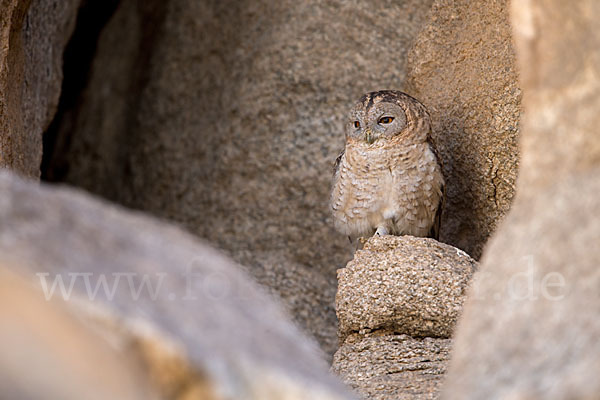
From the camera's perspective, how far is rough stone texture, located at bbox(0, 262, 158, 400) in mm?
1661

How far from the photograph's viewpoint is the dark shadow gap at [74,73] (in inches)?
259

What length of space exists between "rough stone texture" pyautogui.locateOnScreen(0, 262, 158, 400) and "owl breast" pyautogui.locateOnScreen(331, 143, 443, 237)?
3295mm

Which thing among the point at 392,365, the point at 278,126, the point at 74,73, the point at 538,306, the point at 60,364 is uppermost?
the point at 538,306

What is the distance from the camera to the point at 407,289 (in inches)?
150

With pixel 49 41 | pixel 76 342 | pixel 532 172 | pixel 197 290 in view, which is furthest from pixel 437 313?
pixel 49 41

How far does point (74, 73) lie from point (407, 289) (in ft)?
12.9

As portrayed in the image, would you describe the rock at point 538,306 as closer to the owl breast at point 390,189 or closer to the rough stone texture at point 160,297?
the rough stone texture at point 160,297

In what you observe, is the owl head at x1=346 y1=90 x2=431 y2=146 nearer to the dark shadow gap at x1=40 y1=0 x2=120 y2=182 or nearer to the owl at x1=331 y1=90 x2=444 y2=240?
the owl at x1=331 y1=90 x2=444 y2=240

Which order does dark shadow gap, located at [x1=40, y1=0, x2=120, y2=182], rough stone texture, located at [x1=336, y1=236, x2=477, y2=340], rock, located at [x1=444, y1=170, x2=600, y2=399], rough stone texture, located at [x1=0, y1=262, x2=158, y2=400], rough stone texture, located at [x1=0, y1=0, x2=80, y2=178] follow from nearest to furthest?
rough stone texture, located at [x1=0, y1=262, x2=158, y2=400] → rock, located at [x1=444, y1=170, x2=600, y2=399] → rough stone texture, located at [x1=336, y1=236, x2=477, y2=340] → rough stone texture, located at [x1=0, y1=0, x2=80, y2=178] → dark shadow gap, located at [x1=40, y1=0, x2=120, y2=182]

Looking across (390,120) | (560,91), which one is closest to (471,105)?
(390,120)

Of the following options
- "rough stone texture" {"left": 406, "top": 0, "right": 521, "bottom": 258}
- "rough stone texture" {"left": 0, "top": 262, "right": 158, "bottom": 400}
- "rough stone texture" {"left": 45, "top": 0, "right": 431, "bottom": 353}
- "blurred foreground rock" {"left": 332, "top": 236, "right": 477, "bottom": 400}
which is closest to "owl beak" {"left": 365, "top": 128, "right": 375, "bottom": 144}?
"rough stone texture" {"left": 406, "top": 0, "right": 521, "bottom": 258}

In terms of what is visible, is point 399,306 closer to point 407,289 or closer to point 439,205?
point 407,289

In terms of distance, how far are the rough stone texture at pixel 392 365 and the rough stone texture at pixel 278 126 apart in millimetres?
1491

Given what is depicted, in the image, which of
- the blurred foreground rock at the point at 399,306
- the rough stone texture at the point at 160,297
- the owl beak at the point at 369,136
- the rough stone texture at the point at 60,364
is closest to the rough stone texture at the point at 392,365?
the blurred foreground rock at the point at 399,306
